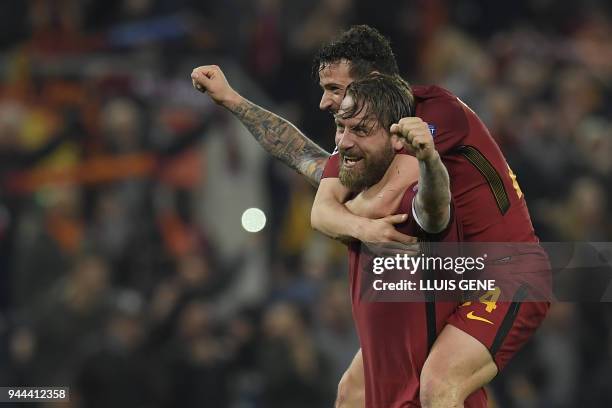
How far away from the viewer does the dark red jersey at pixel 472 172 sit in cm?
603

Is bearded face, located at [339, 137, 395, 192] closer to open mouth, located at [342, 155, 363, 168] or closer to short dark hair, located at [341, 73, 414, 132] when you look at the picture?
open mouth, located at [342, 155, 363, 168]

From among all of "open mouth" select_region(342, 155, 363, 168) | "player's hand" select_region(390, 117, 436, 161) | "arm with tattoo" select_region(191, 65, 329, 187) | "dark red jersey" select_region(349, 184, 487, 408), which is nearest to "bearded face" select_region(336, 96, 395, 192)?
"open mouth" select_region(342, 155, 363, 168)

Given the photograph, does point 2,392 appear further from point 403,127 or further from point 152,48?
point 403,127

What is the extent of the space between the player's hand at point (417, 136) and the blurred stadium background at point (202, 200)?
4.99 m

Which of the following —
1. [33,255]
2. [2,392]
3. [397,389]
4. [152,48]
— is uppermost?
[152,48]

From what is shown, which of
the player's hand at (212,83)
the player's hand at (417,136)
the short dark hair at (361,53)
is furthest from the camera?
the player's hand at (212,83)

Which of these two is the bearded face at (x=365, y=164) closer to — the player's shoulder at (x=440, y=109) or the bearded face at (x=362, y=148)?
the bearded face at (x=362, y=148)

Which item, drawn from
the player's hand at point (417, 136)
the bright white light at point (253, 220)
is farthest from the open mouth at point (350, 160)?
the bright white light at point (253, 220)

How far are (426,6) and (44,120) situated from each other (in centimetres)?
406

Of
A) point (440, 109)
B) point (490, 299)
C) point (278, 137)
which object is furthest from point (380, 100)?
point (278, 137)

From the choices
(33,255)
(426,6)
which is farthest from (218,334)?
(426,6)

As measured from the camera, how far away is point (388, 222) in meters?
5.79

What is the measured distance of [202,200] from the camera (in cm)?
1101

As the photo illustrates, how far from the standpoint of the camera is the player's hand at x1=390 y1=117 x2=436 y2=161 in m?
5.19
